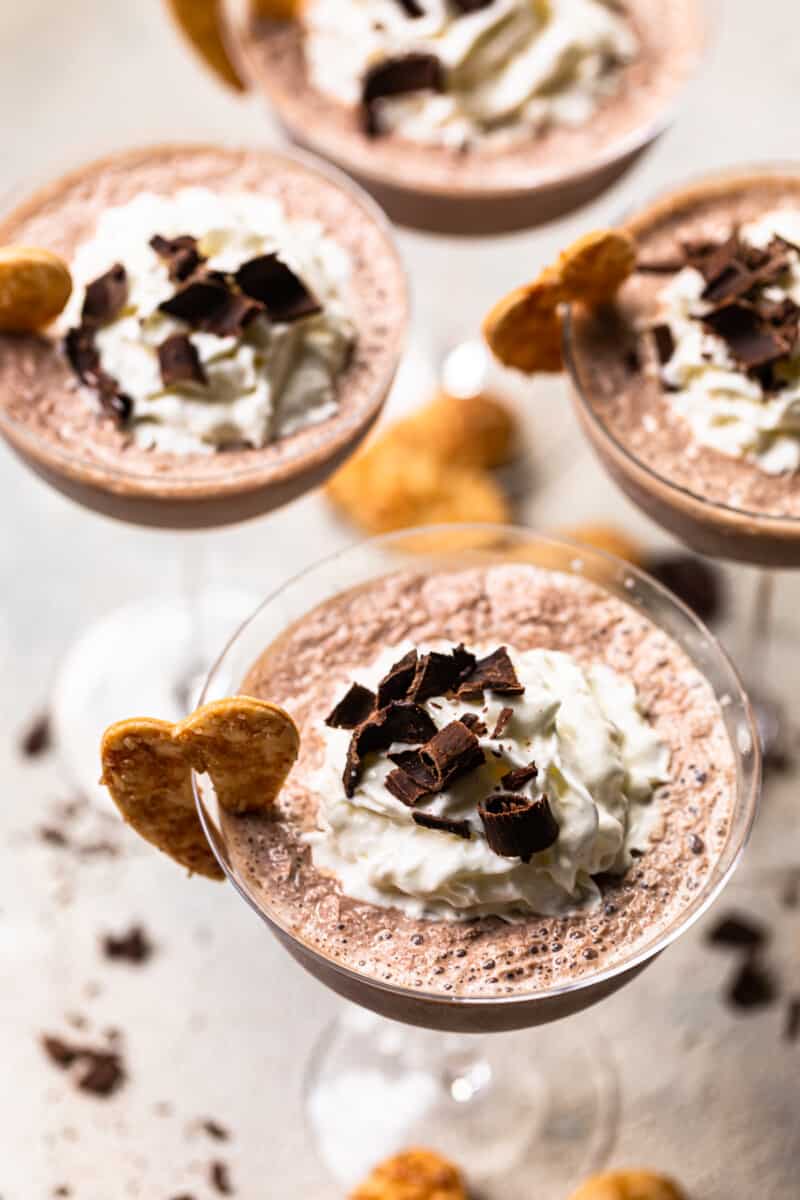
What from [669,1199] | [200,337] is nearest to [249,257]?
[200,337]

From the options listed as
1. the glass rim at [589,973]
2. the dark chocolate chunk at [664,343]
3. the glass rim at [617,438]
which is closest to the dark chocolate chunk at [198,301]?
the glass rim at [589,973]

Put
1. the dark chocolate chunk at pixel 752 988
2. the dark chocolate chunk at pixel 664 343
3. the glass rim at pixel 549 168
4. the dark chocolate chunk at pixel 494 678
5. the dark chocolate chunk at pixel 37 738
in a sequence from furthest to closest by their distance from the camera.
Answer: the dark chocolate chunk at pixel 37 738 < the glass rim at pixel 549 168 < the dark chocolate chunk at pixel 752 988 < the dark chocolate chunk at pixel 664 343 < the dark chocolate chunk at pixel 494 678

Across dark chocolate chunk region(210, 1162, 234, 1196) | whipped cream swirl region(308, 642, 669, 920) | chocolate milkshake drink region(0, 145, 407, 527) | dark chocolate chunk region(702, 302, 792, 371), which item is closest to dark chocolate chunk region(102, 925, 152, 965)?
dark chocolate chunk region(210, 1162, 234, 1196)

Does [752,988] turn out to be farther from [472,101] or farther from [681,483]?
[472,101]

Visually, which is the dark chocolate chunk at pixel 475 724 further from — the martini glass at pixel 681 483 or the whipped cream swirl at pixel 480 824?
the martini glass at pixel 681 483

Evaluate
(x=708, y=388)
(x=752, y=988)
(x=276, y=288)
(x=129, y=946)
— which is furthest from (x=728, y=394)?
(x=129, y=946)

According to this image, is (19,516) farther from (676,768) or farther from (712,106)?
(712,106)
